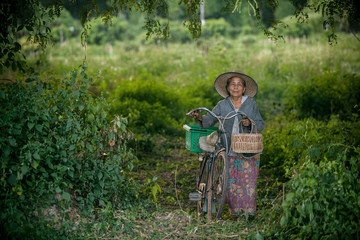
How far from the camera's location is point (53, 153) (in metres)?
4.22

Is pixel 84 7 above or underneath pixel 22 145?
above

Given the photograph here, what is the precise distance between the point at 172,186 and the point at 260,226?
210 centimetres

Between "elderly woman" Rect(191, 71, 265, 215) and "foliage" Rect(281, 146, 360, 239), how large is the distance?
93 centimetres

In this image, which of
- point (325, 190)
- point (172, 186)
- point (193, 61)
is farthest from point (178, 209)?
point (193, 61)

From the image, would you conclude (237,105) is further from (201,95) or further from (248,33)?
(248,33)

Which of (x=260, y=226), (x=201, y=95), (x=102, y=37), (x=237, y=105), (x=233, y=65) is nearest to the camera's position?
(x=260, y=226)

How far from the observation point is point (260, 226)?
4.35m

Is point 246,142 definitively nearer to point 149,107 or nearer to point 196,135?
point 196,135

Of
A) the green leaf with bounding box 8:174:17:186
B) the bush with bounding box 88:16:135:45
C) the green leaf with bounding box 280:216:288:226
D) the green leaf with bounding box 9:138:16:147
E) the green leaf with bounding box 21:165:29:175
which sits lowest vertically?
the green leaf with bounding box 280:216:288:226

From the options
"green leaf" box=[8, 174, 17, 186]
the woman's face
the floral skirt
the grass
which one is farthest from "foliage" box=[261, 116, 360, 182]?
"green leaf" box=[8, 174, 17, 186]

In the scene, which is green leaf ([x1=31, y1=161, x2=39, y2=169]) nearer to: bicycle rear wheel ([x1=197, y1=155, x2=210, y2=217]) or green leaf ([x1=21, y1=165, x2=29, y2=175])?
green leaf ([x1=21, y1=165, x2=29, y2=175])

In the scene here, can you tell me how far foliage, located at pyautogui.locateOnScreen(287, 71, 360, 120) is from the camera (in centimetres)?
934

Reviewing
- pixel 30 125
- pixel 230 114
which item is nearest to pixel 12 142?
pixel 30 125

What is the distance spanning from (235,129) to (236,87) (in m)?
0.49
